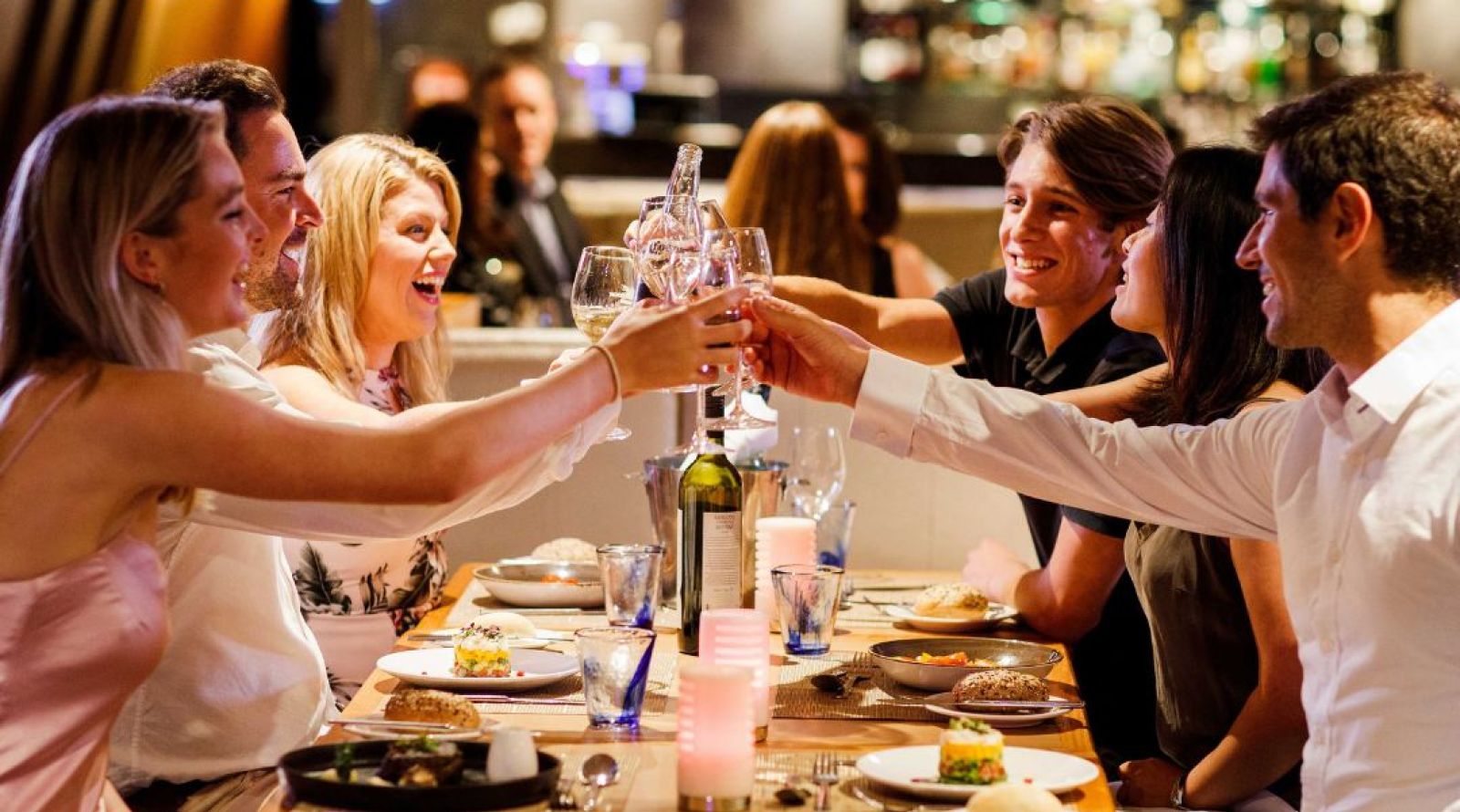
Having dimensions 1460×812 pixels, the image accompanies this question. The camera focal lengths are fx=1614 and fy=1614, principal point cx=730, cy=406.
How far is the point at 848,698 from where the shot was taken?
2.06 metres

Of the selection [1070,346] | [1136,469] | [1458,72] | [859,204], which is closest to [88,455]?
[1136,469]

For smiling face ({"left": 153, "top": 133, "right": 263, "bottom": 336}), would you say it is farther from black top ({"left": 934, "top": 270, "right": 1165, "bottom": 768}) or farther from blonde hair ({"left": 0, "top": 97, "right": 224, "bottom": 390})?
black top ({"left": 934, "top": 270, "right": 1165, "bottom": 768})

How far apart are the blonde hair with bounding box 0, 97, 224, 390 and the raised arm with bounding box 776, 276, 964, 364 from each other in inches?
58.0

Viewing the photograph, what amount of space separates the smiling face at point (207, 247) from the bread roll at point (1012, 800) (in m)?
1.00

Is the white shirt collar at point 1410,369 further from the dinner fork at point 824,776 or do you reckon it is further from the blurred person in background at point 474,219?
the blurred person in background at point 474,219

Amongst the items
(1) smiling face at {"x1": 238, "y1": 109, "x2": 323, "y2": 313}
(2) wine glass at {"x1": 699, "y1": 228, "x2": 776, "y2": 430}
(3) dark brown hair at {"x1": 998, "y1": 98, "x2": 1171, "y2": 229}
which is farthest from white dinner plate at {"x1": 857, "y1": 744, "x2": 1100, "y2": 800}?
(3) dark brown hair at {"x1": 998, "y1": 98, "x2": 1171, "y2": 229}

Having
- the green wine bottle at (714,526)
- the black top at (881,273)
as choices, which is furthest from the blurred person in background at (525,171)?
the green wine bottle at (714,526)

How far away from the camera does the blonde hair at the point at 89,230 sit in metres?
1.68

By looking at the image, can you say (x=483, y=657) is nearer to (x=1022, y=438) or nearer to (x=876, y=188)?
(x=1022, y=438)

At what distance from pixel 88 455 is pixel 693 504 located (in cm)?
82

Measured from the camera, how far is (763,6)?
340 inches

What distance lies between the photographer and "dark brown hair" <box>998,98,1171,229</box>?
9.80 feet

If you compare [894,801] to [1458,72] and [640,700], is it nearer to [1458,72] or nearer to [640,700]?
[640,700]

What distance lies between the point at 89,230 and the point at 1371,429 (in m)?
1.41
